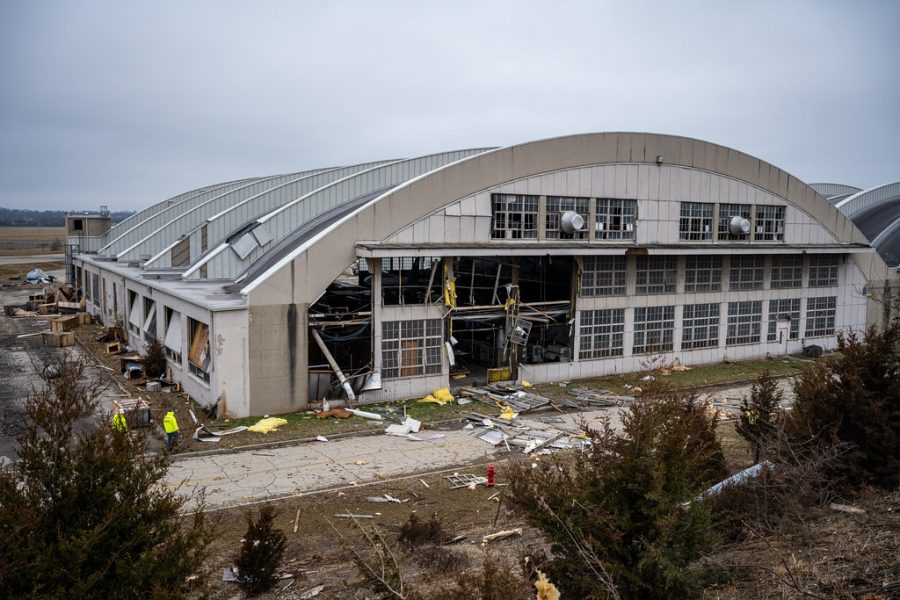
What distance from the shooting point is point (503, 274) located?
35.4 m

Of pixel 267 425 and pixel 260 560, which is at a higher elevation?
pixel 260 560

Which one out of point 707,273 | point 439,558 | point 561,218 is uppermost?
point 561,218

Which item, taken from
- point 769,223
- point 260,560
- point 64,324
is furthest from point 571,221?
point 64,324

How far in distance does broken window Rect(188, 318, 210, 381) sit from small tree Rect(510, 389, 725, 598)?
15610 millimetres

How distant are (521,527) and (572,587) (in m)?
5.11

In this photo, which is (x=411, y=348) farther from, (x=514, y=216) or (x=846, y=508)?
(x=846, y=508)

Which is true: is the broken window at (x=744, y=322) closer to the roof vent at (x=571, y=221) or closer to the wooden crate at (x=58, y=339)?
the roof vent at (x=571, y=221)

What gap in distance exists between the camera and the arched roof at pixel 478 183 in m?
21.7

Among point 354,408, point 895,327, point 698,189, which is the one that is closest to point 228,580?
point 354,408

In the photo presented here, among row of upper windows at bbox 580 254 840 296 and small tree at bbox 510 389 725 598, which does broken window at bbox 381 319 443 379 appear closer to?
row of upper windows at bbox 580 254 840 296

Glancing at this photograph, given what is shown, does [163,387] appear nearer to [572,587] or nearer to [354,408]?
[354,408]

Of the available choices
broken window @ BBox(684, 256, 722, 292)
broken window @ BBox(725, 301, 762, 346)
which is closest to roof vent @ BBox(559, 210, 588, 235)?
broken window @ BBox(684, 256, 722, 292)

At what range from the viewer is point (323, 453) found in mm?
18203

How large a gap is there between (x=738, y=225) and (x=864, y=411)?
59.4 feet
